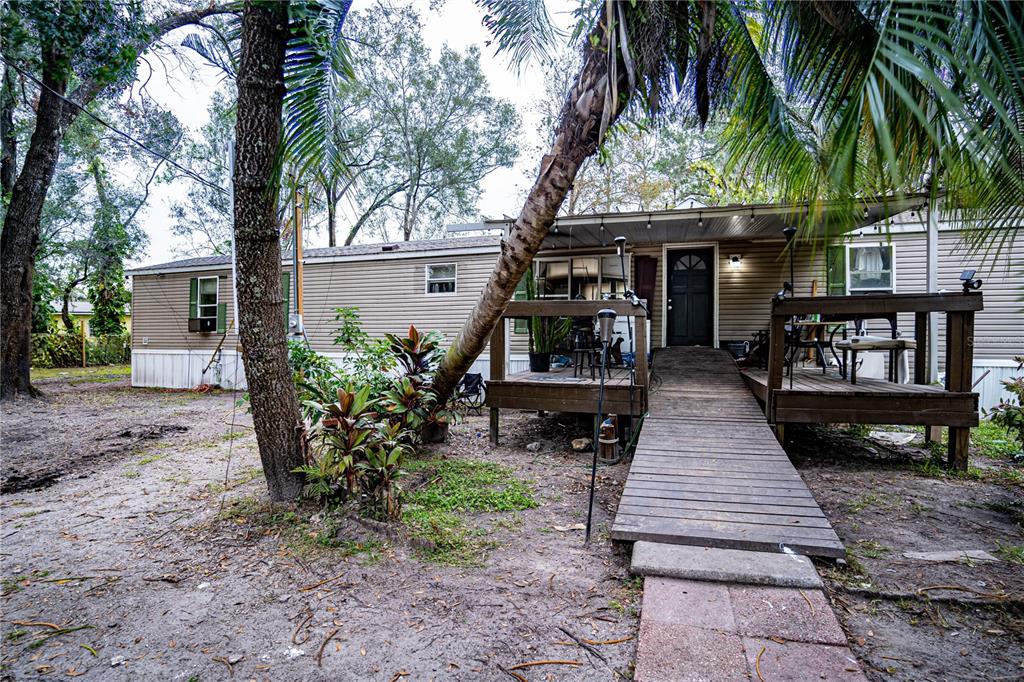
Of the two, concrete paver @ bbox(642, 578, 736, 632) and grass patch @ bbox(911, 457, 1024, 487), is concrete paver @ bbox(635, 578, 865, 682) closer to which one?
concrete paver @ bbox(642, 578, 736, 632)

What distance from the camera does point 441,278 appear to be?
1145 centimetres

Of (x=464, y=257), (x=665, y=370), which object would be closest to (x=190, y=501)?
(x=665, y=370)

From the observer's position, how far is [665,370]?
7762 mm

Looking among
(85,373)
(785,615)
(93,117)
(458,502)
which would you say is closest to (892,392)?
(785,615)

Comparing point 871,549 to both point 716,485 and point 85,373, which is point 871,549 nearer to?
point 716,485

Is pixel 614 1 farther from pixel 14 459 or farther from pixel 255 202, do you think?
pixel 14 459

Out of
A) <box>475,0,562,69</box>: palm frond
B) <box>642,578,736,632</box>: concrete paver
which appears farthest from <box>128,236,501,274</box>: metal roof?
<box>642,578,736,632</box>: concrete paver

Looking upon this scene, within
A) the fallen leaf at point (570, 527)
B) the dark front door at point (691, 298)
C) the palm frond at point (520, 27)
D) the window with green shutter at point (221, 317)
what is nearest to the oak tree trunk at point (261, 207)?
the palm frond at point (520, 27)

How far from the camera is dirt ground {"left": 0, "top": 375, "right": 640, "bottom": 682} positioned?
7.13ft

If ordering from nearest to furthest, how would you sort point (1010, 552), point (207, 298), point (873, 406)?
point (1010, 552) < point (873, 406) < point (207, 298)

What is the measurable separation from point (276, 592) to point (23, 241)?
1229 centimetres

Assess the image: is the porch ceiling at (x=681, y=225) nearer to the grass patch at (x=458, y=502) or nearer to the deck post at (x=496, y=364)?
the deck post at (x=496, y=364)

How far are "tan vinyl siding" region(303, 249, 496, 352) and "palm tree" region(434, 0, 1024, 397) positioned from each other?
642 cm

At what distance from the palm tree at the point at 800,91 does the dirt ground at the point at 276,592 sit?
6.91 feet
